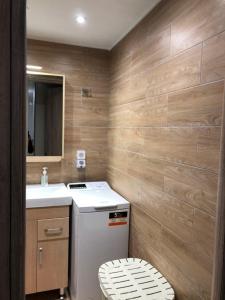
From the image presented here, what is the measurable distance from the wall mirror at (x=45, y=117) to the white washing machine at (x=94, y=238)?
64 centimetres

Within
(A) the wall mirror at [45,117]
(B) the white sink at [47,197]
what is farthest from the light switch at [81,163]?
(B) the white sink at [47,197]

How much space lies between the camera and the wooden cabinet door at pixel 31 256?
2.02m

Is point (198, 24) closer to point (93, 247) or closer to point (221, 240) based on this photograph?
point (221, 240)

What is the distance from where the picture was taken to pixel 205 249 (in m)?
1.19

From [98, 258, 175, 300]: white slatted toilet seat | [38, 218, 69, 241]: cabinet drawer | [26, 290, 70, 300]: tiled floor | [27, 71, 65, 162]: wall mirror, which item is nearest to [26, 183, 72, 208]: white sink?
[38, 218, 69, 241]: cabinet drawer

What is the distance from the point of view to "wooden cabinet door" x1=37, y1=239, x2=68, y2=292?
6.82ft

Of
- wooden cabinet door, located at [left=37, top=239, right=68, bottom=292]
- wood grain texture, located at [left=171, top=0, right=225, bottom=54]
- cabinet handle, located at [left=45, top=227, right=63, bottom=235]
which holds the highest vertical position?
wood grain texture, located at [left=171, top=0, right=225, bottom=54]

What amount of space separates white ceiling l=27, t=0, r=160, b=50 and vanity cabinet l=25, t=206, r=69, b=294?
154 cm

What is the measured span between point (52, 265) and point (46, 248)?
0.17 m

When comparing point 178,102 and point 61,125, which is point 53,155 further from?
point 178,102

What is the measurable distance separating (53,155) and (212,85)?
1.74 meters
